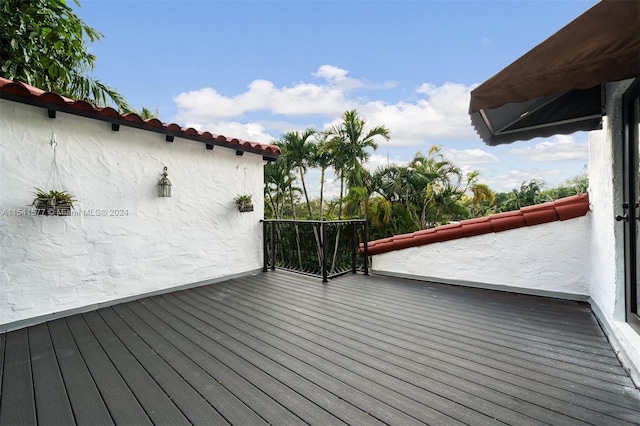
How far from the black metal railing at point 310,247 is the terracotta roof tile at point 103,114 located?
1494 millimetres

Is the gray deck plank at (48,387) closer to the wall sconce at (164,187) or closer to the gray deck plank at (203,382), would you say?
the gray deck plank at (203,382)

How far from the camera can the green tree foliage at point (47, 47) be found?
4.11m

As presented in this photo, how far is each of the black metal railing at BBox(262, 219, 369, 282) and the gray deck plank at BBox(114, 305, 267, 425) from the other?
105 inches

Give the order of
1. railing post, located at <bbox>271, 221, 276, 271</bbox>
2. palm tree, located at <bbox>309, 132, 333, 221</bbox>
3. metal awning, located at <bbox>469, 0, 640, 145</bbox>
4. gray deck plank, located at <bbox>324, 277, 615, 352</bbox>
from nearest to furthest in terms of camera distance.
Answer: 1. metal awning, located at <bbox>469, 0, 640, 145</bbox>
2. gray deck plank, located at <bbox>324, 277, 615, 352</bbox>
3. railing post, located at <bbox>271, 221, 276, 271</bbox>
4. palm tree, located at <bbox>309, 132, 333, 221</bbox>

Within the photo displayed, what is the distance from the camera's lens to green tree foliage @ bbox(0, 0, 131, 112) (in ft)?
13.5

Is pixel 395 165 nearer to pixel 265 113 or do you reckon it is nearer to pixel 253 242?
pixel 253 242

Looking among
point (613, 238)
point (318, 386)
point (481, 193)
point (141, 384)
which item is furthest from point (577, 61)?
point (481, 193)

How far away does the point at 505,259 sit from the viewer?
12.2 ft

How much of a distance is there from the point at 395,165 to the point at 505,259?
15.5 ft

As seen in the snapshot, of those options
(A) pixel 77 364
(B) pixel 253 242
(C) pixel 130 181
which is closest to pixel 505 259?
(B) pixel 253 242

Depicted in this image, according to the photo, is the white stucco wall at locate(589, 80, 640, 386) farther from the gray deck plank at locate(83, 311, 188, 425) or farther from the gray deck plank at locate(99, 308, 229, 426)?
the gray deck plank at locate(83, 311, 188, 425)

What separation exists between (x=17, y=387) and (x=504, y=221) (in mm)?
4718

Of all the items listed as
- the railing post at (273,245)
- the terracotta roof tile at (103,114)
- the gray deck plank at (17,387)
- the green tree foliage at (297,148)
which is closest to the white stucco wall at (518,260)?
the railing post at (273,245)

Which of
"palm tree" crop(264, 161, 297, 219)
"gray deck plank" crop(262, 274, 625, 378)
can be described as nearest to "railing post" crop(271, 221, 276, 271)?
"gray deck plank" crop(262, 274, 625, 378)
